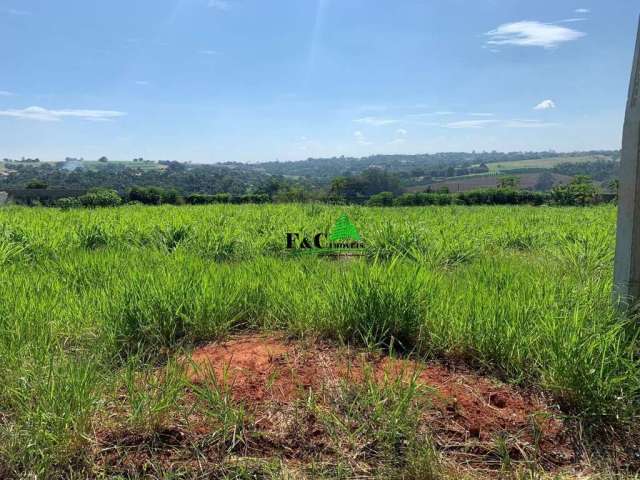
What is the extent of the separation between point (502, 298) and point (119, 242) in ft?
19.0

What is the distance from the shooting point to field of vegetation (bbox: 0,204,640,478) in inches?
69.3

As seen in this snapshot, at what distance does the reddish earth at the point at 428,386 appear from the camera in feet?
6.09

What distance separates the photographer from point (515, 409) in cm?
201

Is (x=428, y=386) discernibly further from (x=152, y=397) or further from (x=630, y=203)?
(x=630, y=203)

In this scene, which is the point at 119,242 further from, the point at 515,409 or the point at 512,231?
the point at 512,231

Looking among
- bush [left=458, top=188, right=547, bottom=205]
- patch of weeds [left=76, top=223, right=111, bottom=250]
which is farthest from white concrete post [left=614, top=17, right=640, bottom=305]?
bush [left=458, top=188, right=547, bottom=205]

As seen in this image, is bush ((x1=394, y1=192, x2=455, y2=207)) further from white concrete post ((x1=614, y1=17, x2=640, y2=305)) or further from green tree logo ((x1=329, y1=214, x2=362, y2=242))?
white concrete post ((x1=614, y1=17, x2=640, y2=305))

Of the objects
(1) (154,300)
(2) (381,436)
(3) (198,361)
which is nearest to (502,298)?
(2) (381,436)

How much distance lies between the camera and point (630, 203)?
2221mm

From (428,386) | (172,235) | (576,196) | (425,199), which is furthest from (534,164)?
(428,386)

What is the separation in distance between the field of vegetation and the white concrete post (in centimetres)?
21

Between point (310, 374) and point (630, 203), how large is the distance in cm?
194

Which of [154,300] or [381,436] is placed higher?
[154,300]

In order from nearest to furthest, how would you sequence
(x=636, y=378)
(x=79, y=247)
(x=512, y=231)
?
(x=636, y=378) → (x=79, y=247) → (x=512, y=231)
